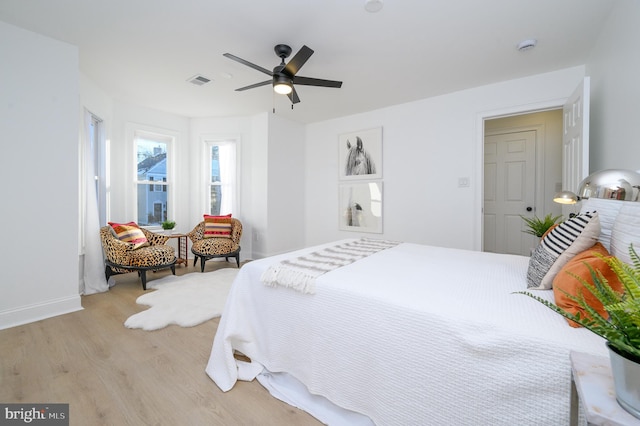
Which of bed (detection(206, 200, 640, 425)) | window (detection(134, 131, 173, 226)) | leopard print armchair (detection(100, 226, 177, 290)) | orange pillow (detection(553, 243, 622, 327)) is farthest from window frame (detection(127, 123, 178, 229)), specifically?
orange pillow (detection(553, 243, 622, 327))

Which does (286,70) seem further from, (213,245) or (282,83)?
(213,245)

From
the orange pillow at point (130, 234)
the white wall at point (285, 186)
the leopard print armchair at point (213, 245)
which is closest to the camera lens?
the orange pillow at point (130, 234)

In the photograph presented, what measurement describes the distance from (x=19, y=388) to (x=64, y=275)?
136cm

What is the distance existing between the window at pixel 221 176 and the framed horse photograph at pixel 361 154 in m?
2.11

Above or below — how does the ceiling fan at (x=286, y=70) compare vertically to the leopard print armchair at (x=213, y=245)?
above

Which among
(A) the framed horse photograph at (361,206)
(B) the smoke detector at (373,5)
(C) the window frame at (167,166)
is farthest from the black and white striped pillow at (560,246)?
(C) the window frame at (167,166)

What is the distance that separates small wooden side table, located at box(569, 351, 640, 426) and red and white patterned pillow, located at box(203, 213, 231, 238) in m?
4.36

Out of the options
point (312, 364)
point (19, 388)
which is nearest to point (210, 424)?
point (312, 364)

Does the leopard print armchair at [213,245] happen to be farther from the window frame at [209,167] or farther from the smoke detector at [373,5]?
the smoke detector at [373,5]

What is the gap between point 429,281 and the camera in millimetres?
1438

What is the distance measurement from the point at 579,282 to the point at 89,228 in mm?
4369

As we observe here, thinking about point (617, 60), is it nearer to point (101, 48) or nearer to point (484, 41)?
point (484, 41)

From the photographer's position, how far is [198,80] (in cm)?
339

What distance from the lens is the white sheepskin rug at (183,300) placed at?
2.46 m
